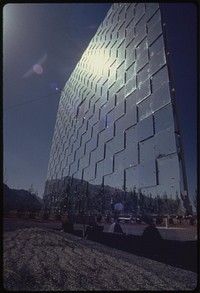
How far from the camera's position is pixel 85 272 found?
2588 millimetres

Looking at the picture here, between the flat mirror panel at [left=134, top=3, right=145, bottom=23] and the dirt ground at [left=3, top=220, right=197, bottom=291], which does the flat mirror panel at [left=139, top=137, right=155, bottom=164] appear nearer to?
the dirt ground at [left=3, top=220, right=197, bottom=291]

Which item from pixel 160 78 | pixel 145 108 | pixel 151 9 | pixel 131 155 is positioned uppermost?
pixel 151 9

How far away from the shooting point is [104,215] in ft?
14.0

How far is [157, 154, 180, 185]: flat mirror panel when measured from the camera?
8.40 ft

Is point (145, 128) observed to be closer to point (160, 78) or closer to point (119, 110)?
point (160, 78)

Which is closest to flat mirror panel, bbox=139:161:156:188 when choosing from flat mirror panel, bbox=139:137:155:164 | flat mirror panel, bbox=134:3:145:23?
flat mirror panel, bbox=139:137:155:164

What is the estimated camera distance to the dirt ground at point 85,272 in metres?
2.18

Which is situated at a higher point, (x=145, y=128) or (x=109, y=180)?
(x=145, y=128)

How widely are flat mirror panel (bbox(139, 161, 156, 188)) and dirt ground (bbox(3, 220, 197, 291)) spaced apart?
3.38 ft

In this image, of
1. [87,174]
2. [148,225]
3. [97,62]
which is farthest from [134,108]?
[97,62]

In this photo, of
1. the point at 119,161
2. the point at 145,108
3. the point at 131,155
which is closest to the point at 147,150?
the point at 131,155

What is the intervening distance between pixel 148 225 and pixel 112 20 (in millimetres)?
5885

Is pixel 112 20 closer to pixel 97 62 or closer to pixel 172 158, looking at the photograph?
pixel 97 62

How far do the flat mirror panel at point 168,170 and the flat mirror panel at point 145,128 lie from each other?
540 mm
